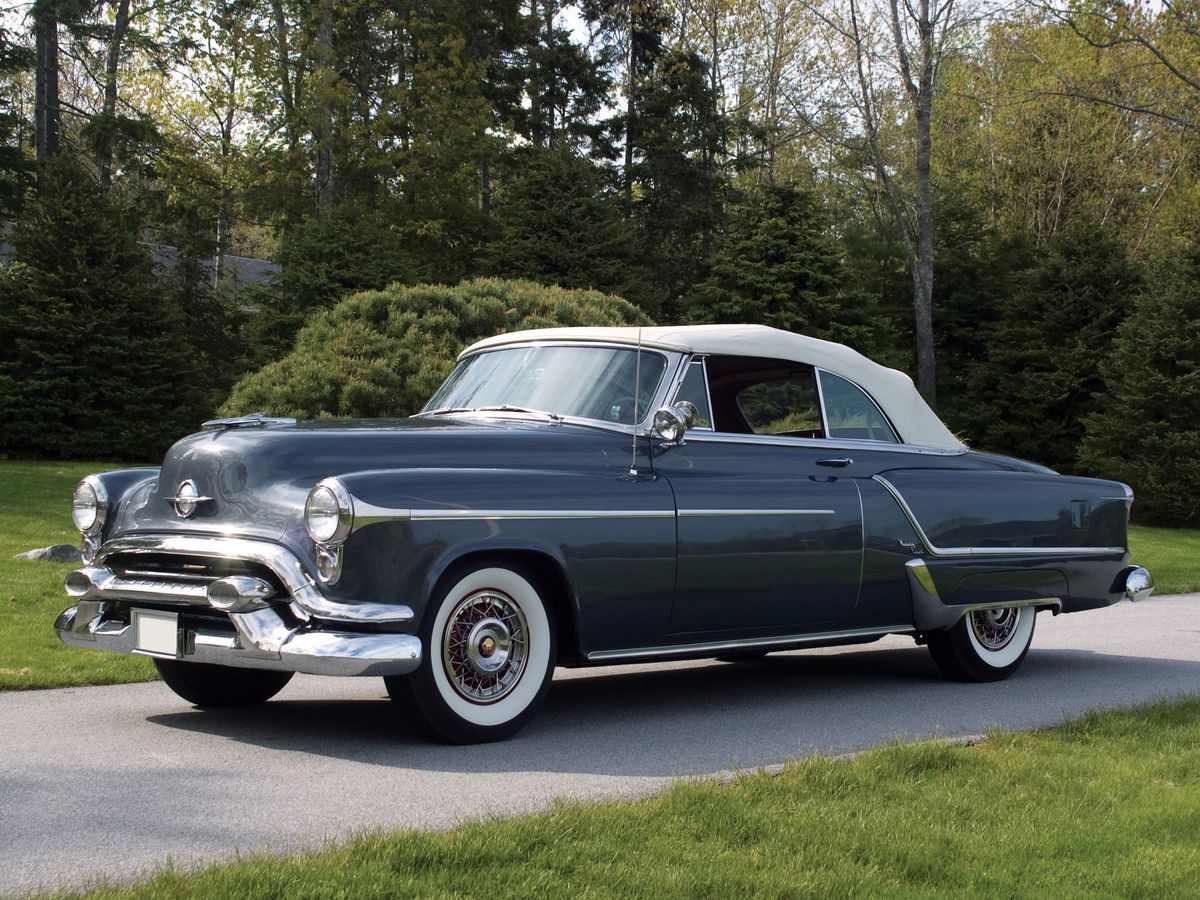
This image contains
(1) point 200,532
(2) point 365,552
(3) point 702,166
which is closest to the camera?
(2) point 365,552

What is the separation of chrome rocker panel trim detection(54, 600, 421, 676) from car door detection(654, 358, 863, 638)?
1.57 metres

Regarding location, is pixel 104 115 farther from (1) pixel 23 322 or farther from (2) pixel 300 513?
(2) pixel 300 513

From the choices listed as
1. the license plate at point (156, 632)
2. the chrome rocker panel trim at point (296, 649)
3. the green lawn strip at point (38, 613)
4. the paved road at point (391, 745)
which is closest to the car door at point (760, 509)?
the paved road at point (391, 745)

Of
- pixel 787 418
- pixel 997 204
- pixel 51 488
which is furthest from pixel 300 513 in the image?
pixel 997 204

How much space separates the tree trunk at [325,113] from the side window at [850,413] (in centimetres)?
2610

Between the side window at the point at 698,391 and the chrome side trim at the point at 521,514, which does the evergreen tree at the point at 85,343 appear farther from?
the chrome side trim at the point at 521,514

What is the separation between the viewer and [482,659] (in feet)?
19.2

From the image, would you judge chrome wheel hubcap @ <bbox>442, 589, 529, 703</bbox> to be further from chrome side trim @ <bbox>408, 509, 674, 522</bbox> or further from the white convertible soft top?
the white convertible soft top

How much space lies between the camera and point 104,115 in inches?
1323

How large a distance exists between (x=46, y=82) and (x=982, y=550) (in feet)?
100.0

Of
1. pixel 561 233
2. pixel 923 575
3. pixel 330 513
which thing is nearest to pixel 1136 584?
pixel 923 575

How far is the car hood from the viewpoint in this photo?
574cm

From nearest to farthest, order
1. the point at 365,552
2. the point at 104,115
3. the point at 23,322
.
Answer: the point at 365,552
the point at 23,322
the point at 104,115

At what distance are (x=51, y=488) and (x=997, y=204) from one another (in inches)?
1302
